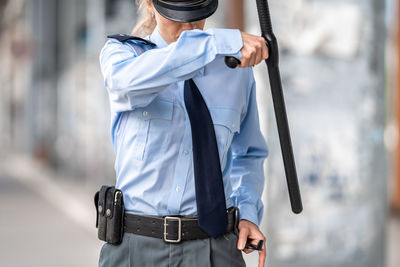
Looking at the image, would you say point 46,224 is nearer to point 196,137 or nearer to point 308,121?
point 308,121

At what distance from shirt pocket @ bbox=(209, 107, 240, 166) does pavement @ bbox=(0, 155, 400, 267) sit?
2.19m

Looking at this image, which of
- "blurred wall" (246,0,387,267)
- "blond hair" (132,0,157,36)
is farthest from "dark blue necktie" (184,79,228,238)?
"blurred wall" (246,0,387,267)

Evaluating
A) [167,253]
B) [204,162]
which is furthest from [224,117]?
[167,253]

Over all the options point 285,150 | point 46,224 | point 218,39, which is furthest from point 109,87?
point 46,224

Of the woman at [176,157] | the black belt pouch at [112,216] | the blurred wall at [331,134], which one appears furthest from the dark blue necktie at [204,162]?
the blurred wall at [331,134]

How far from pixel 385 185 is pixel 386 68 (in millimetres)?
787

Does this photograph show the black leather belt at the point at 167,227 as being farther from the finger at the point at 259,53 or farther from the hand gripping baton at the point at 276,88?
the finger at the point at 259,53

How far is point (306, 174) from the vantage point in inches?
160

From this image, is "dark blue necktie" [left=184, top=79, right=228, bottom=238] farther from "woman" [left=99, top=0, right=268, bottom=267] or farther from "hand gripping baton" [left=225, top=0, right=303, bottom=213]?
"hand gripping baton" [left=225, top=0, right=303, bottom=213]

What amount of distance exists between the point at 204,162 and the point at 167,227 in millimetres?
195

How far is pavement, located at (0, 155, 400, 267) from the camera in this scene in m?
5.47

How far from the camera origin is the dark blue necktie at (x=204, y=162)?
170cm

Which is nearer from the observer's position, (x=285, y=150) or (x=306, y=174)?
(x=285, y=150)

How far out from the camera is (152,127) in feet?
5.59
